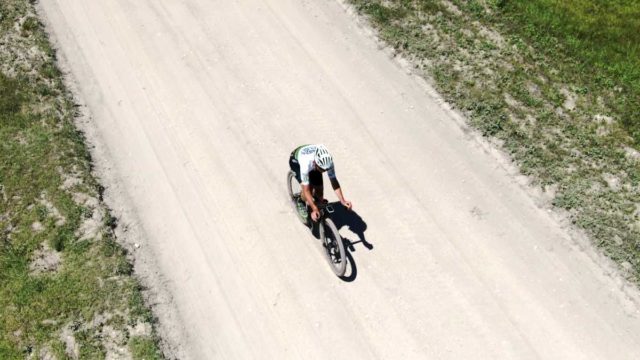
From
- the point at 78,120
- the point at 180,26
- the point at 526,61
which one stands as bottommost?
the point at 78,120

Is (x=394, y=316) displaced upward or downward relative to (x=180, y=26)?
downward

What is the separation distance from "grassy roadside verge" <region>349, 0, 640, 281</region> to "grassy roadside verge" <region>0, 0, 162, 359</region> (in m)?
8.41

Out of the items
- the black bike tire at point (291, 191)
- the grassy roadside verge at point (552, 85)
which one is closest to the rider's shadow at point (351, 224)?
the black bike tire at point (291, 191)

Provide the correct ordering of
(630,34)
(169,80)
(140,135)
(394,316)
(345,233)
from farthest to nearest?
(630,34) → (169,80) → (140,135) → (345,233) → (394,316)

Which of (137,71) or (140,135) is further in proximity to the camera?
(137,71)

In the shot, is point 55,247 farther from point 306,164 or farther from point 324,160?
point 324,160

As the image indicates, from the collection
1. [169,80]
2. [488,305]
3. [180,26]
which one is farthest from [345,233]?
[180,26]

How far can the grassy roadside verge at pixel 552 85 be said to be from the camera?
40.0 feet

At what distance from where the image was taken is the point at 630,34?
621 inches

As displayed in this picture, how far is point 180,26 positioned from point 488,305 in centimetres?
1105

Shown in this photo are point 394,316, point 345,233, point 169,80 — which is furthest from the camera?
point 169,80

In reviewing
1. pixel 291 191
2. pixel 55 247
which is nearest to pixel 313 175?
pixel 291 191

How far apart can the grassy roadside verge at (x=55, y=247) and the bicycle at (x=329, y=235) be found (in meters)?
3.46

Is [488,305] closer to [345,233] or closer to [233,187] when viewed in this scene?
[345,233]
